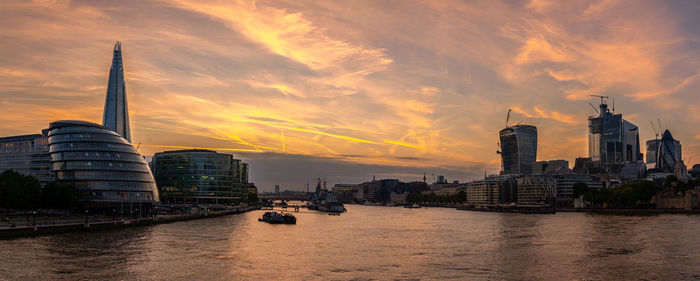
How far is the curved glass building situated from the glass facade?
16870 mm

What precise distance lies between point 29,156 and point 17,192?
178ft

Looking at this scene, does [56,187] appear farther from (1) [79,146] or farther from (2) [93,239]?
(2) [93,239]

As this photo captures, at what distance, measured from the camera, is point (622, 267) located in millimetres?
53875

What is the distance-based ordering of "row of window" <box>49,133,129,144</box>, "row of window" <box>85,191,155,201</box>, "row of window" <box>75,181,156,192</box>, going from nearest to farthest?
"row of window" <box>85,191,155,201</box> < "row of window" <box>75,181,156,192</box> < "row of window" <box>49,133,129,144</box>

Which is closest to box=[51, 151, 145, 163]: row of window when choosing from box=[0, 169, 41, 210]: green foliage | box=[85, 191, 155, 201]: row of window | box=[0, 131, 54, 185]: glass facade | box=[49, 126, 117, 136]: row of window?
box=[49, 126, 117, 136]: row of window

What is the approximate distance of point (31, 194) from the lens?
307ft

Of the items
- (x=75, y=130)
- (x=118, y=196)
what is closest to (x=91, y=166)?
(x=118, y=196)

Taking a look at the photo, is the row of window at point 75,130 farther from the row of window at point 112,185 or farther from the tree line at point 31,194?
the tree line at point 31,194

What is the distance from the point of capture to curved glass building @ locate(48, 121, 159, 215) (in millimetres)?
115625

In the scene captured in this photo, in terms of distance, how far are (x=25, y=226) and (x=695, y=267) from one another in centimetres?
7760

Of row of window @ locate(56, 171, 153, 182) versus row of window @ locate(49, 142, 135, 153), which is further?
row of window @ locate(49, 142, 135, 153)

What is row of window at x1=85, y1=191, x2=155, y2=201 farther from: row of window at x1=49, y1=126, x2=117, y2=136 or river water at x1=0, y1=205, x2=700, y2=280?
river water at x1=0, y1=205, x2=700, y2=280

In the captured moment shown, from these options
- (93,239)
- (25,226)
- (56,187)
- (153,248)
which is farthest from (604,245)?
(56,187)

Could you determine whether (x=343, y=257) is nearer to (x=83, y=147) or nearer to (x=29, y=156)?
(x=83, y=147)
